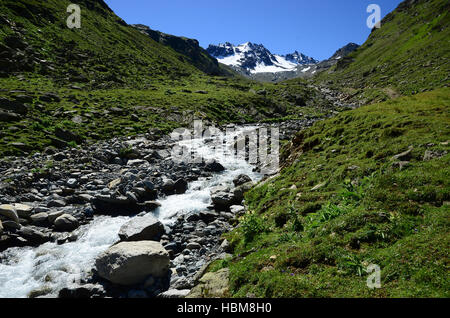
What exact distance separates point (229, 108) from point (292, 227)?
2252 inches

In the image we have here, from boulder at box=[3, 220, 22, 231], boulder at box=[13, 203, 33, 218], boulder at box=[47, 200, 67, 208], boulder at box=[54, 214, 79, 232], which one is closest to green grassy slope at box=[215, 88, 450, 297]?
boulder at box=[54, 214, 79, 232]

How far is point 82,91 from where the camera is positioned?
5581cm

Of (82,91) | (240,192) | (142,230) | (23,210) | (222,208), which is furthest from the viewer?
(82,91)

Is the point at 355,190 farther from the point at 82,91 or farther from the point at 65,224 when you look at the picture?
the point at 82,91

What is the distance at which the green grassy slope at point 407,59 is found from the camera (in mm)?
67562

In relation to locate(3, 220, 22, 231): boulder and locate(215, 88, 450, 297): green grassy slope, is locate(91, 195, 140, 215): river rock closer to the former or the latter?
locate(3, 220, 22, 231): boulder

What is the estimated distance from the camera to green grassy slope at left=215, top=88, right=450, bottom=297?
22.0 feet

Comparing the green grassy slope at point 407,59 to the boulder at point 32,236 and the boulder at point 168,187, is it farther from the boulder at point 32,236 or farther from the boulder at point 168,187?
the boulder at point 32,236

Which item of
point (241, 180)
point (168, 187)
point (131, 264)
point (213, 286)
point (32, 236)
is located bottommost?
point (213, 286)

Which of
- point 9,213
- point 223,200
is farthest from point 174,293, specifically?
point 9,213

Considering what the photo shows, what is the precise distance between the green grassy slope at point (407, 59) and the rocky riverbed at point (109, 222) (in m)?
57.2

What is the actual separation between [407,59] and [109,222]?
130 metres

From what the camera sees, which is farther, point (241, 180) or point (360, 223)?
point (241, 180)

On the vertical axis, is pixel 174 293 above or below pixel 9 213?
below
